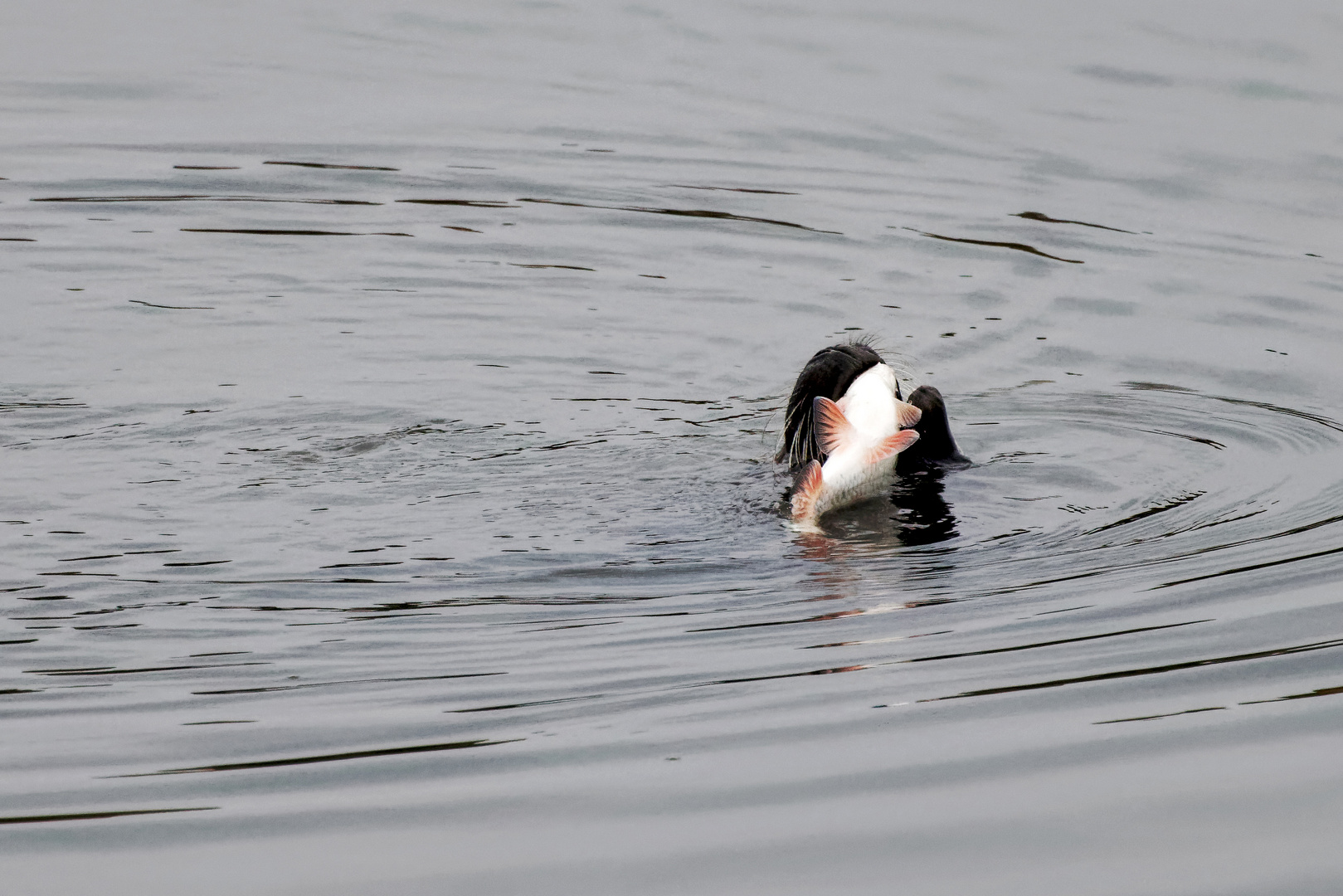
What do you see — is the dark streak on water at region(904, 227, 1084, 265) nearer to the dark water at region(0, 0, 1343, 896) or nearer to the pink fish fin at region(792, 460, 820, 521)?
the dark water at region(0, 0, 1343, 896)

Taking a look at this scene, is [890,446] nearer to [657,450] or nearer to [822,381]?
[822,381]

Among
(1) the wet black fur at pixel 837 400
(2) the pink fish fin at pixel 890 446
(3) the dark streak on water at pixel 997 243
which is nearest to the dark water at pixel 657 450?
(3) the dark streak on water at pixel 997 243

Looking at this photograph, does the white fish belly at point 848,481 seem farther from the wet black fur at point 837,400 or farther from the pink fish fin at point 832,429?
the wet black fur at point 837,400

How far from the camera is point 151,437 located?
24.6 feet

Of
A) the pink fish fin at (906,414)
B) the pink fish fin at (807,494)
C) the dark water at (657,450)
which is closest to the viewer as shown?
the dark water at (657,450)

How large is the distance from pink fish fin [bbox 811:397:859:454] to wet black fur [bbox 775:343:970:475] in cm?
9

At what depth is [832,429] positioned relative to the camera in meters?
6.54

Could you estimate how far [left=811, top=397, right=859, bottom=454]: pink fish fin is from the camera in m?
6.48

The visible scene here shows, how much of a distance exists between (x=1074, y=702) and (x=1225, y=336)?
4.98 m

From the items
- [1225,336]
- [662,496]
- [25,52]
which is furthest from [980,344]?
[25,52]

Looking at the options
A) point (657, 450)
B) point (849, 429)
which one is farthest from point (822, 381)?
point (657, 450)

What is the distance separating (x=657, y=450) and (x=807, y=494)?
118 cm

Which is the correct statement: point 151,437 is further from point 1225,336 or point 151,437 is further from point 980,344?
point 1225,336

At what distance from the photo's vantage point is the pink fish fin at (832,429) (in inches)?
255
